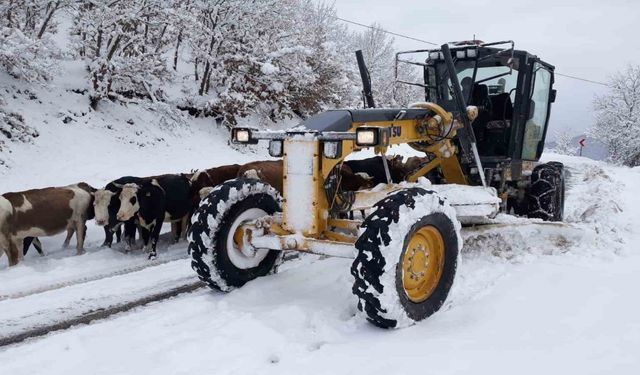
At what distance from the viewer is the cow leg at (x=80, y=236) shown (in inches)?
299

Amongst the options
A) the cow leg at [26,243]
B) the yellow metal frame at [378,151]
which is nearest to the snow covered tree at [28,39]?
the cow leg at [26,243]

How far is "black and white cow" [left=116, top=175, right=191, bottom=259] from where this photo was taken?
7727mm

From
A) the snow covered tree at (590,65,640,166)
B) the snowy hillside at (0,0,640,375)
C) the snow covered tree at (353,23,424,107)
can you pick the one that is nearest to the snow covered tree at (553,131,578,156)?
the snow covered tree at (590,65,640,166)

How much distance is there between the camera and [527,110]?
754 centimetres

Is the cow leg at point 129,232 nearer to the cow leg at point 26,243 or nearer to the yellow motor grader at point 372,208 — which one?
the cow leg at point 26,243

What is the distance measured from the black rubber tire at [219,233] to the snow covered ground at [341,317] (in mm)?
202

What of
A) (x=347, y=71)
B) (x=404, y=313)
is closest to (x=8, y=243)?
(x=404, y=313)

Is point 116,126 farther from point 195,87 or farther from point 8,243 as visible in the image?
point 8,243

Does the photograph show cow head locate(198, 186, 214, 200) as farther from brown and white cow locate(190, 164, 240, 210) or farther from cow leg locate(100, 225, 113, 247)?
cow leg locate(100, 225, 113, 247)

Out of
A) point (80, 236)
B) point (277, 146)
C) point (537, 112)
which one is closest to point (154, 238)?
point (80, 236)

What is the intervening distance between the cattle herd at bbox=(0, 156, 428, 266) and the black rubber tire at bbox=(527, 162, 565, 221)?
5.33ft

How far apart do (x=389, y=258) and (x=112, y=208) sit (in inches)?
200

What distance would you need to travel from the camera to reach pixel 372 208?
497 cm

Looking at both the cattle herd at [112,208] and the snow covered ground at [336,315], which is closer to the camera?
the snow covered ground at [336,315]
